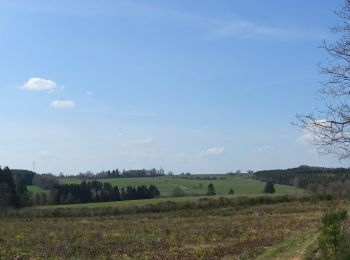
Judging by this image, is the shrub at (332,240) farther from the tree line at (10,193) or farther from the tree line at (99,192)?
the tree line at (99,192)

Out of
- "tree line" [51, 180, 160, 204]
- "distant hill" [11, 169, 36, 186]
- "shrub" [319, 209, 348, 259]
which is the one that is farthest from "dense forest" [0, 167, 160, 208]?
"shrub" [319, 209, 348, 259]

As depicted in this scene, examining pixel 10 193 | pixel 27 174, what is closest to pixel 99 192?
pixel 10 193

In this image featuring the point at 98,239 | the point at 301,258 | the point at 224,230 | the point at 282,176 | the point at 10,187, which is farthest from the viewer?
the point at 282,176

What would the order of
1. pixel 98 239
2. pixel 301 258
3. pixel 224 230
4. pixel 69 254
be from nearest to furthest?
1. pixel 301 258
2. pixel 69 254
3. pixel 98 239
4. pixel 224 230

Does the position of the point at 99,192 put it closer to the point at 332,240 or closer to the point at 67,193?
the point at 67,193

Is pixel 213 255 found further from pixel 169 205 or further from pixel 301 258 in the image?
pixel 169 205

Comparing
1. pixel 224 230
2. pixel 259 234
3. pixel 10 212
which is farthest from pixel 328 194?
pixel 10 212

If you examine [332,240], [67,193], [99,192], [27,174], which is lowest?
[99,192]

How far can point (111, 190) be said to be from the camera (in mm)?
108125

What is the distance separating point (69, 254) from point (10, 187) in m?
72.2

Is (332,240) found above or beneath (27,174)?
beneath

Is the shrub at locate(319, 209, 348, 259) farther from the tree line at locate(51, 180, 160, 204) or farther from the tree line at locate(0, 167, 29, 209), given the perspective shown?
the tree line at locate(51, 180, 160, 204)

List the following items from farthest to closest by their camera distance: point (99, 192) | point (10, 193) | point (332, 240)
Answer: point (99, 192), point (10, 193), point (332, 240)

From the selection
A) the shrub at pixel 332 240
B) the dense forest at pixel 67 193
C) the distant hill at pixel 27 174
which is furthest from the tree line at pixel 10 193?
the shrub at pixel 332 240
